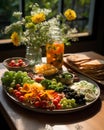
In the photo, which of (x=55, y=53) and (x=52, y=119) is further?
(x=55, y=53)

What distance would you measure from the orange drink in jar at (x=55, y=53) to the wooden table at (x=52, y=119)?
472 millimetres

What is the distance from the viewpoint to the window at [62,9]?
2.41 metres

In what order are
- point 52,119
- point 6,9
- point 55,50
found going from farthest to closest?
point 6,9 < point 55,50 < point 52,119

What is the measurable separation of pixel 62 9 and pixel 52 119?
1560 mm

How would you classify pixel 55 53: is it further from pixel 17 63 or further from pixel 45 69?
pixel 17 63

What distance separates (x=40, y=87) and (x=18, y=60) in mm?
463

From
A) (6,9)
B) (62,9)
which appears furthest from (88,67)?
(6,9)

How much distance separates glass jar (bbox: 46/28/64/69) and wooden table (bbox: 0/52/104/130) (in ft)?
1.55

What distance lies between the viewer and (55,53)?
5.50ft

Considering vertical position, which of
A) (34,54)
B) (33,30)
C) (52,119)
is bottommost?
(52,119)

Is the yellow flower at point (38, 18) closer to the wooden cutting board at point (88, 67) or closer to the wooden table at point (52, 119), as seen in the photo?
the wooden cutting board at point (88, 67)

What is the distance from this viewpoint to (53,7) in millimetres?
2621

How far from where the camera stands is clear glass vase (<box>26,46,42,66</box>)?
1.67 m

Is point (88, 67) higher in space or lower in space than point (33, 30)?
lower
